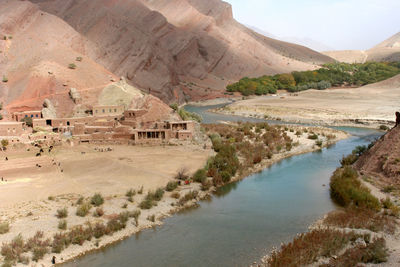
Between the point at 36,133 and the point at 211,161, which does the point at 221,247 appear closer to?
the point at 211,161

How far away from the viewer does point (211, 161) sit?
28484 mm

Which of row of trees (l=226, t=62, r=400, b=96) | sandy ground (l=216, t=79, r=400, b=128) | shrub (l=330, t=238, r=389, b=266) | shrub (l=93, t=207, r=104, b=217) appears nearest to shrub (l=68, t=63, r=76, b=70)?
sandy ground (l=216, t=79, r=400, b=128)

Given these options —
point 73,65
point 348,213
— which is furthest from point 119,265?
point 73,65

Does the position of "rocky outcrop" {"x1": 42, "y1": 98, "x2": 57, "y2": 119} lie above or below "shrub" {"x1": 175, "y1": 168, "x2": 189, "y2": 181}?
above

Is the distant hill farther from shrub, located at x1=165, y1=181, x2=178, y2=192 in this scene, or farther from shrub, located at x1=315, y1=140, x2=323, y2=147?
shrub, located at x1=165, y1=181, x2=178, y2=192

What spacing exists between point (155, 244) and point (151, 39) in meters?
69.2

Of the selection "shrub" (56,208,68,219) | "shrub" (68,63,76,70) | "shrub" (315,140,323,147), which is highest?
"shrub" (68,63,76,70)

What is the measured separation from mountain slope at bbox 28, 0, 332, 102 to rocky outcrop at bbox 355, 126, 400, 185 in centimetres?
5173

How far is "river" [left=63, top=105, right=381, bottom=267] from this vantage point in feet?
51.7

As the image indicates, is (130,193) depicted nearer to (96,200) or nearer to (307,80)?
(96,200)

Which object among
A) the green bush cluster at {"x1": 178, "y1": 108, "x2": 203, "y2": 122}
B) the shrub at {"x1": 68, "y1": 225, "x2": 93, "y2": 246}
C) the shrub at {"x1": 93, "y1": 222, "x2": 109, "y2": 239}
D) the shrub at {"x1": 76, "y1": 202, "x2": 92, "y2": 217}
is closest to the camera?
the shrub at {"x1": 68, "y1": 225, "x2": 93, "y2": 246}

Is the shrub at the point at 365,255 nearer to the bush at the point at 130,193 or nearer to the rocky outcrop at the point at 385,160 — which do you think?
the rocky outcrop at the point at 385,160

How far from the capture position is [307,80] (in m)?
97.3

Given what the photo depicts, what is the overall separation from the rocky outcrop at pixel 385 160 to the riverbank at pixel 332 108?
1024 inches
